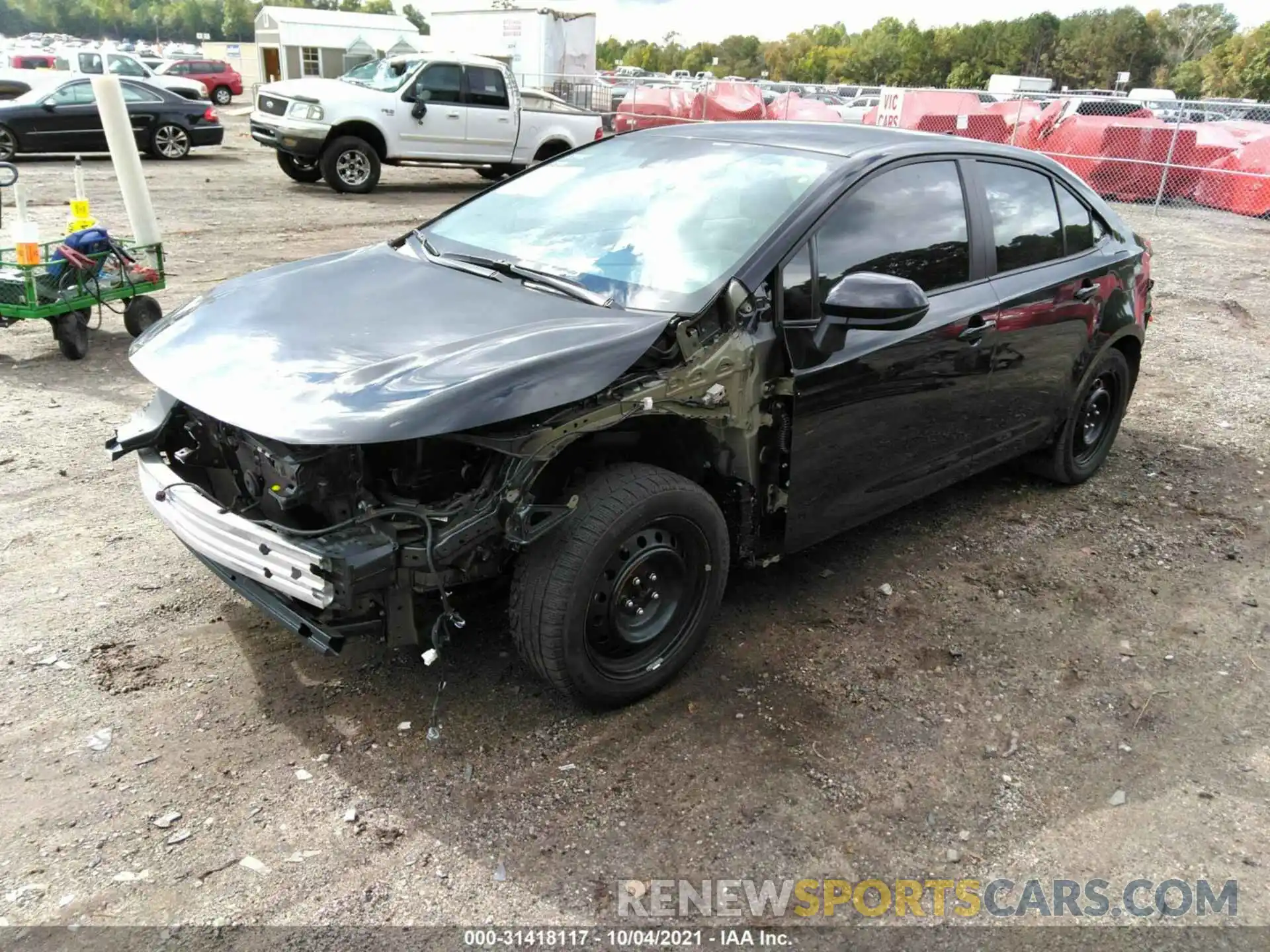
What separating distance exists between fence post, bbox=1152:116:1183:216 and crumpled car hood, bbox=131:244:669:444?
16025 mm

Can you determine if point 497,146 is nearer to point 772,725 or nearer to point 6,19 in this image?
point 772,725

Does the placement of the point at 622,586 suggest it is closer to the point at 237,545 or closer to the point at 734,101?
the point at 237,545

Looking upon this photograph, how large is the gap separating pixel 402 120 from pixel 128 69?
12520mm

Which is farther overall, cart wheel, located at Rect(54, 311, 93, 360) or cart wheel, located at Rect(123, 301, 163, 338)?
cart wheel, located at Rect(123, 301, 163, 338)

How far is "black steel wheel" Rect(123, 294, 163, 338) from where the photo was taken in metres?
7.06

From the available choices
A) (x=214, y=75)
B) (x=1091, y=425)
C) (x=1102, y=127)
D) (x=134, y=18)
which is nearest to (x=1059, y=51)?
(x=214, y=75)

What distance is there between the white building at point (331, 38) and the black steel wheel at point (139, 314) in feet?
96.9

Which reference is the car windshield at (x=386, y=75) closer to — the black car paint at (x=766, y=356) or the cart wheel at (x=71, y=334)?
the cart wheel at (x=71, y=334)

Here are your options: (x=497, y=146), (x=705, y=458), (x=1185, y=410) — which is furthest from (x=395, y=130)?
(x=705, y=458)

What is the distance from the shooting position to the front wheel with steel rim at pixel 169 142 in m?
18.0

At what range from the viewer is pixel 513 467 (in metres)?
2.79

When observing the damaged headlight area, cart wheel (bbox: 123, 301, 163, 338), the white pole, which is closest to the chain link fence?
the white pole

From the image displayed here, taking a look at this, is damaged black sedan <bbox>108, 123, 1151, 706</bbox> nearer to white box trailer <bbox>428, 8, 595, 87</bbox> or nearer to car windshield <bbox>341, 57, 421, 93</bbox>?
car windshield <bbox>341, 57, 421, 93</bbox>

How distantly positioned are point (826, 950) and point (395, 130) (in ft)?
48.0
